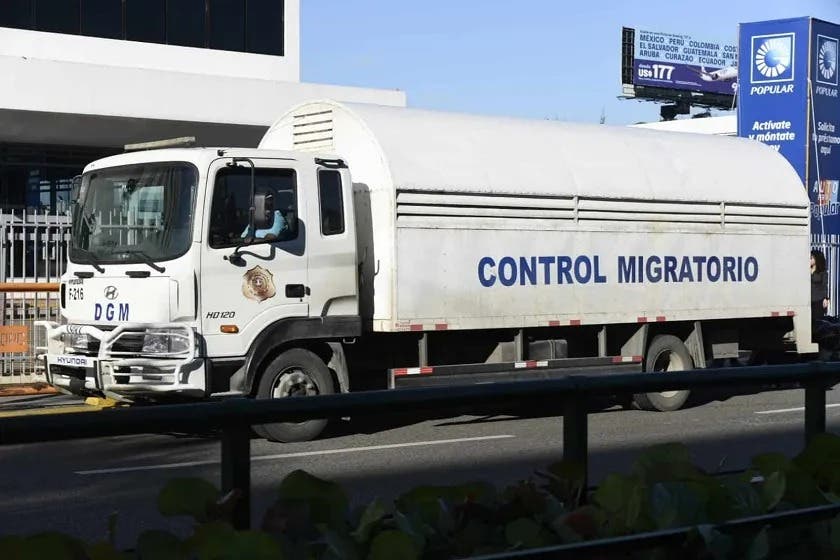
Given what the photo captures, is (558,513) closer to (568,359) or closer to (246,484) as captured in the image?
(246,484)

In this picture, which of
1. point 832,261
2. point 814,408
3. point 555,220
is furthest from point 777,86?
point 814,408

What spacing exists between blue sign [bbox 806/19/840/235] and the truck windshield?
1627 cm

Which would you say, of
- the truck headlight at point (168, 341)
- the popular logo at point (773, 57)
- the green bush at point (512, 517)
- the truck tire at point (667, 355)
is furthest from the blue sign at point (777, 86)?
the green bush at point (512, 517)

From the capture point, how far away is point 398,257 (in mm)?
11320

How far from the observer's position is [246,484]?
2965mm

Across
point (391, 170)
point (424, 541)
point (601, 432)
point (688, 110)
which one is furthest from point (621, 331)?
point (688, 110)

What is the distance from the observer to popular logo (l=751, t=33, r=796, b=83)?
78.9 feet

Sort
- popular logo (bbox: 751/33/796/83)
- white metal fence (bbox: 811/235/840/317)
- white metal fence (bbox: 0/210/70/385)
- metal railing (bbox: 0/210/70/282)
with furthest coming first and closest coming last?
popular logo (bbox: 751/33/796/83) → white metal fence (bbox: 811/235/840/317) → metal railing (bbox: 0/210/70/282) → white metal fence (bbox: 0/210/70/385)

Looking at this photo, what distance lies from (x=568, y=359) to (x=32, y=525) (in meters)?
10.3

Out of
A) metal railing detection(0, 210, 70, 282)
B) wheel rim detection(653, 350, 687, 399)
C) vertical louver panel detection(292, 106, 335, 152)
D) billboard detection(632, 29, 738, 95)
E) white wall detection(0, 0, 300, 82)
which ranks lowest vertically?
wheel rim detection(653, 350, 687, 399)

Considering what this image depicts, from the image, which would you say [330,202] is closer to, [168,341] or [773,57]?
[168,341]

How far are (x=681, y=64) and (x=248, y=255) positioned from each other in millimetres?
72108

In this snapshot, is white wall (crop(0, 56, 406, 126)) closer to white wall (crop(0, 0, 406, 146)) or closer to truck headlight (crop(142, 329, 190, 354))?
white wall (crop(0, 0, 406, 146))

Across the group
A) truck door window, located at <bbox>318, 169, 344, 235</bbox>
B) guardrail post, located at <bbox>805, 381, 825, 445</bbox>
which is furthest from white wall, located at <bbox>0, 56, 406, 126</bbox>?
guardrail post, located at <bbox>805, 381, 825, 445</bbox>
